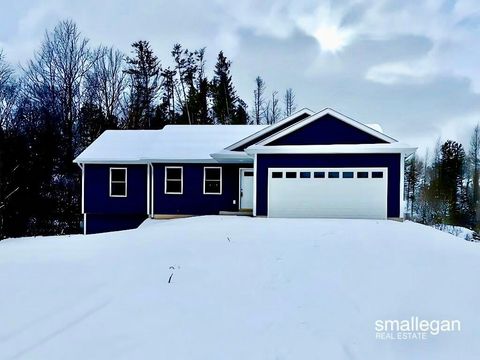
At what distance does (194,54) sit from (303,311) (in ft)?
111

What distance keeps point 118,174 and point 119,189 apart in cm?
73

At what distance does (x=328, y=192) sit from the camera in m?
12.6

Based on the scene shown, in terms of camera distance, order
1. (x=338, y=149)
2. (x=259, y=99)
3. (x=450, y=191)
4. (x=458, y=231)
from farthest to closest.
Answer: (x=259, y=99) < (x=450, y=191) < (x=458, y=231) < (x=338, y=149)

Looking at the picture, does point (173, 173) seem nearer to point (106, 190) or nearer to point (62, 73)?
point (106, 190)

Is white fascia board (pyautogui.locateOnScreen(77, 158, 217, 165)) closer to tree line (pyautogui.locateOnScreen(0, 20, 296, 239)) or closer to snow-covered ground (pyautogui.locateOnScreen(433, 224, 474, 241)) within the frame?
tree line (pyautogui.locateOnScreen(0, 20, 296, 239))

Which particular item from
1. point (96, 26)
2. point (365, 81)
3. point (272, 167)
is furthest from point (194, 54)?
point (272, 167)

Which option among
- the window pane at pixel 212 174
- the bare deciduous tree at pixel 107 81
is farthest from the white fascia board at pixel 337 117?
the bare deciduous tree at pixel 107 81

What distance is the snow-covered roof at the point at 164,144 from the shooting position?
1512cm

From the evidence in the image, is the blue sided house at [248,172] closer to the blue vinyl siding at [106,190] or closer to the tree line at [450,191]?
the blue vinyl siding at [106,190]

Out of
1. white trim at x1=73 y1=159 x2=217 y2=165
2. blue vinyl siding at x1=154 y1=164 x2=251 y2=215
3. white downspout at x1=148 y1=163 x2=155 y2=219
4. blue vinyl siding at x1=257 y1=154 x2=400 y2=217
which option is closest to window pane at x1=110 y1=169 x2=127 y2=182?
white trim at x1=73 y1=159 x2=217 y2=165

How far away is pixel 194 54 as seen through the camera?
33.8 meters

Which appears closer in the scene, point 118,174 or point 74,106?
point 118,174

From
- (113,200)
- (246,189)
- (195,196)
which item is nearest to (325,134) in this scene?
(246,189)

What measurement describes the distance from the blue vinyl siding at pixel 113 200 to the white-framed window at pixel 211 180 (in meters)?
2.95
